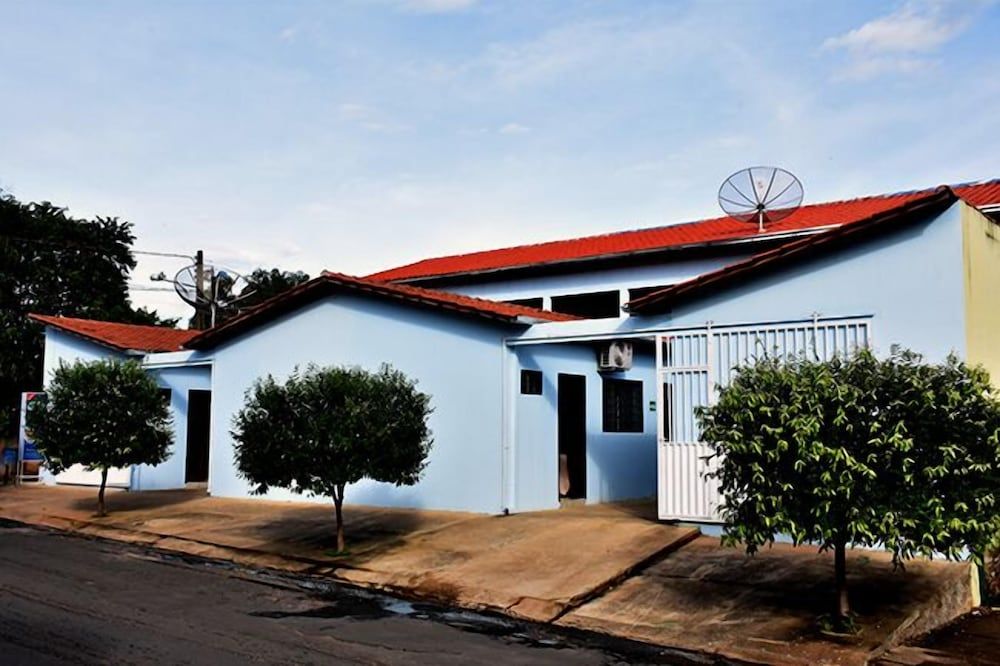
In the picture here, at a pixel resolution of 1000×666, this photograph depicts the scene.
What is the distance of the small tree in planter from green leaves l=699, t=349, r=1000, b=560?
5.19 m

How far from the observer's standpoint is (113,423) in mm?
15352

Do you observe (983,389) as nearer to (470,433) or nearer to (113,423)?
(470,433)

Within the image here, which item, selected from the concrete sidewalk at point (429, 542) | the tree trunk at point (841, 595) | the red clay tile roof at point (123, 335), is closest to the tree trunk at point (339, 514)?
the concrete sidewalk at point (429, 542)

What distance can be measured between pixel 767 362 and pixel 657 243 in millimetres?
12058

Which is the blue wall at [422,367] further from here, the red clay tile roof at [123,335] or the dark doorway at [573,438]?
the red clay tile roof at [123,335]

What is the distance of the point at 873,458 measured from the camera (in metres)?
7.40

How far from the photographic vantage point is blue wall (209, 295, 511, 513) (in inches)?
574

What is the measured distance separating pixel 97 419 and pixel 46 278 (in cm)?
1571

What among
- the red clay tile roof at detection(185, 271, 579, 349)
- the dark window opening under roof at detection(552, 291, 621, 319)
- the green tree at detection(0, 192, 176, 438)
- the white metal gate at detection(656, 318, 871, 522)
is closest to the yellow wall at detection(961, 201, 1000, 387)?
the white metal gate at detection(656, 318, 871, 522)

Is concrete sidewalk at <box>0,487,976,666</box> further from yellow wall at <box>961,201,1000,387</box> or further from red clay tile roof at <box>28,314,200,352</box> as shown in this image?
red clay tile roof at <box>28,314,200,352</box>

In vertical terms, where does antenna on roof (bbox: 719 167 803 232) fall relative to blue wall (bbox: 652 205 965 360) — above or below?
above

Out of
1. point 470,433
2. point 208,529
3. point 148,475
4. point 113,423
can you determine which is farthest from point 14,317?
point 470,433

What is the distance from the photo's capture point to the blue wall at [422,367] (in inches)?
574

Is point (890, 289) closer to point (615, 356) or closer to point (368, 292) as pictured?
point (615, 356)
